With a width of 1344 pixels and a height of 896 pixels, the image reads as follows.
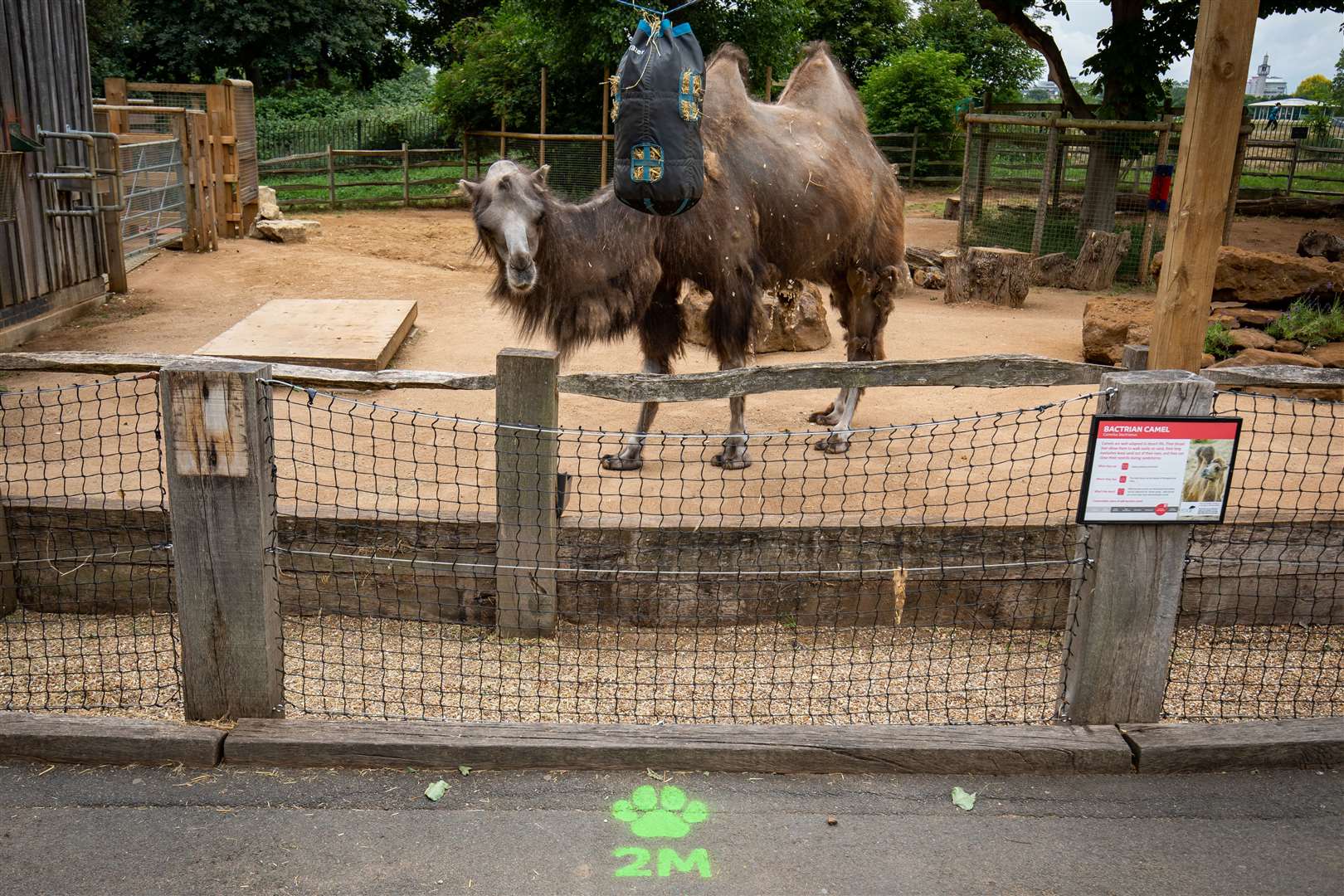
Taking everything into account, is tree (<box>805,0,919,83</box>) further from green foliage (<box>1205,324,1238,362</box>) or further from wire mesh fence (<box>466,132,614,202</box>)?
green foliage (<box>1205,324,1238,362</box>)

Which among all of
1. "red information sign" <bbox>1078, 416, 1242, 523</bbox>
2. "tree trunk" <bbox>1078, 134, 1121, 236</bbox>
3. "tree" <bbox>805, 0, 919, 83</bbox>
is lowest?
"red information sign" <bbox>1078, 416, 1242, 523</bbox>

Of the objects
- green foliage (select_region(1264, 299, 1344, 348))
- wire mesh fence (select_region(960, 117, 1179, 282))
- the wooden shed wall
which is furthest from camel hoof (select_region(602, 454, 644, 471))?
wire mesh fence (select_region(960, 117, 1179, 282))

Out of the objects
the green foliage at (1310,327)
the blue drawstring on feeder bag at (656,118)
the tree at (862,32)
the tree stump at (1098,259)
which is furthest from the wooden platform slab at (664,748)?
the tree at (862,32)

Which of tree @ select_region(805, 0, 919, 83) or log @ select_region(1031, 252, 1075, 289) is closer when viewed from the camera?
log @ select_region(1031, 252, 1075, 289)

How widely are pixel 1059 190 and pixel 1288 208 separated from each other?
281 inches

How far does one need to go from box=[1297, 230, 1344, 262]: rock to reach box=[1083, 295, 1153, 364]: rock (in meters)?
6.43

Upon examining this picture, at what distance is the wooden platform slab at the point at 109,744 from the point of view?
3.41 meters

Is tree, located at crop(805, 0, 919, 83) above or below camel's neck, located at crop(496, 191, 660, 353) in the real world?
above

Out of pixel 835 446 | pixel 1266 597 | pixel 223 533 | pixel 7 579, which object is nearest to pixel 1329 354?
pixel 835 446

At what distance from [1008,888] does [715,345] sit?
388cm

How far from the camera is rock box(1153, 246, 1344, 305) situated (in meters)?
9.99

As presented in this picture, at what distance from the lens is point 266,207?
15742 mm

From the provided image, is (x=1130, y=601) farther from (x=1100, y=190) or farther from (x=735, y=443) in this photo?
(x=1100, y=190)

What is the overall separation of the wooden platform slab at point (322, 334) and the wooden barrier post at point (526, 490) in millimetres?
3230
